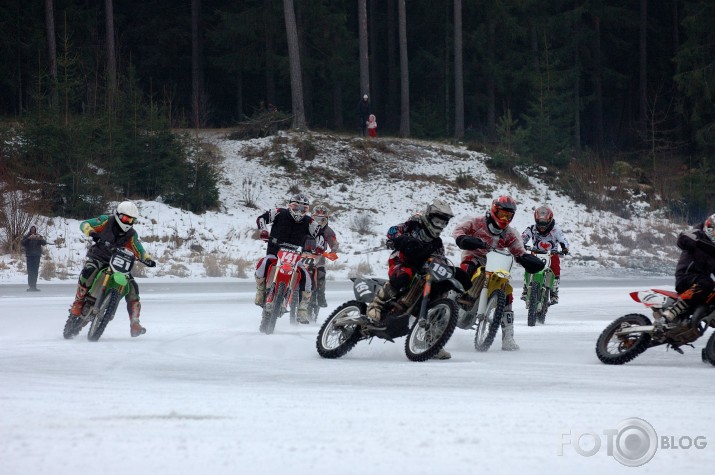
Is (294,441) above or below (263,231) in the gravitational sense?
below

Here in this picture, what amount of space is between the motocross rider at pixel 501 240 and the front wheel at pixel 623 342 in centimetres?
160

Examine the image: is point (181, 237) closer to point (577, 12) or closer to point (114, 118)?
point (114, 118)

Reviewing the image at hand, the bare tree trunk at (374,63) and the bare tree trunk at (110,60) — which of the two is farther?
the bare tree trunk at (374,63)

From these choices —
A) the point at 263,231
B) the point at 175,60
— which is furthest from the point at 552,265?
the point at 175,60

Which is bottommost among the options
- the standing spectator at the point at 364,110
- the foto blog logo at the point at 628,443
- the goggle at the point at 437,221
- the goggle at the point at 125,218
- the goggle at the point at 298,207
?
the foto blog logo at the point at 628,443

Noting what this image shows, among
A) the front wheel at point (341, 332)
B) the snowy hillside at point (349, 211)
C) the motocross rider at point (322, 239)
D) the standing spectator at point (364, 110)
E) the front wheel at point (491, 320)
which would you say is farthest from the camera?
the standing spectator at point (364, 110)

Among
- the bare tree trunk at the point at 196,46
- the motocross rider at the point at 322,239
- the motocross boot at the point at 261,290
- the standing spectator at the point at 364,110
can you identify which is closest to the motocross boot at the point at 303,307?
the motocross boot at the point at 261,290

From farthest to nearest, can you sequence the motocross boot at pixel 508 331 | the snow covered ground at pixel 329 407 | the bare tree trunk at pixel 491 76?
the bare tree trunk at pixel 491 76 → the motocross boot at pixel 508 331 → the snow covered ground at pixel 329 407

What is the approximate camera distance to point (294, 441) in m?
6.84

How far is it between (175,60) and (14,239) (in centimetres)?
3322

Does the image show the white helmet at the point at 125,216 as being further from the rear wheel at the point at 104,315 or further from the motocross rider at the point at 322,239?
the motocross rider at the point at 322,239

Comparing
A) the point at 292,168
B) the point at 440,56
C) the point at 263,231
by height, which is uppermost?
the point at 440,56

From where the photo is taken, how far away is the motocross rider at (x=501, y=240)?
13.0 meters

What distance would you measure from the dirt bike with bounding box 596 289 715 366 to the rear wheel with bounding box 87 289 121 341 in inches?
249
